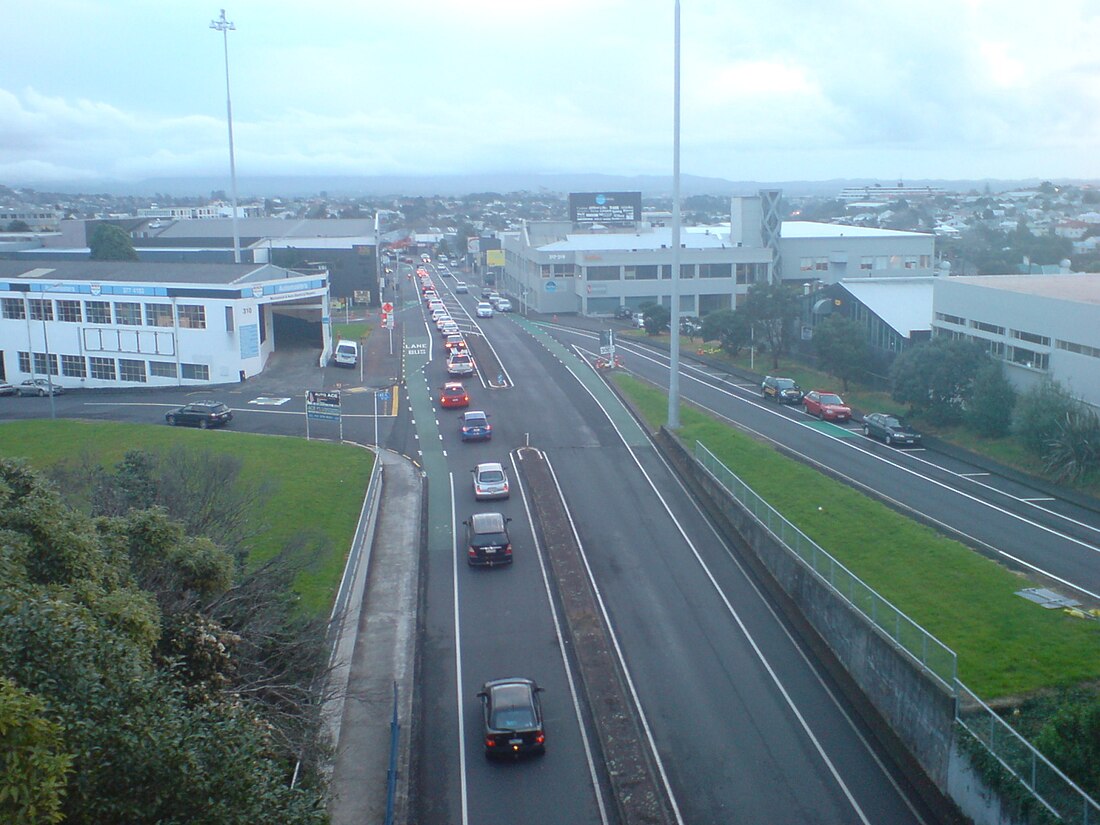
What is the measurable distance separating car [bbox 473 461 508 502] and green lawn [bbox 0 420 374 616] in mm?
3290

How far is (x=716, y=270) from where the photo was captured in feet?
242

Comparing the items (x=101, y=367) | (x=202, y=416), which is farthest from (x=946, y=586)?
(x=101, y=367)

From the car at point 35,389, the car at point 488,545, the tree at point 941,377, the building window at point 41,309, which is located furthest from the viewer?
the building window at point 41,309

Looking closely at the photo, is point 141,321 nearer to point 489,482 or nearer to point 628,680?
point 489,482

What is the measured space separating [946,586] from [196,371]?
39005 millimetres

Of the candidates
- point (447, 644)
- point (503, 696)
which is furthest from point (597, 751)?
point (447, 644)

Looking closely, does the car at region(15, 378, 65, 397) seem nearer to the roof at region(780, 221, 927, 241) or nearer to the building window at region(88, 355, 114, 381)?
the building window at region(88, 355, 114, 381)

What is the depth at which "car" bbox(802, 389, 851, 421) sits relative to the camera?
38188mm

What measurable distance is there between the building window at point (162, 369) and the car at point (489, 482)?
85.0 ft

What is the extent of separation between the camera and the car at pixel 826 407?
3819 cm

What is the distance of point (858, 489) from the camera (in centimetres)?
2698

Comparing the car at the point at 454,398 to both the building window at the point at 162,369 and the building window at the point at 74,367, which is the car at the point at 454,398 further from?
the building window at the point at 74,367

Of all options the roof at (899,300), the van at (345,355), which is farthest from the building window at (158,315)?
the roof at (899,300)

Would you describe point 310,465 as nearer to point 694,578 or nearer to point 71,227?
point 694,578
